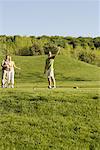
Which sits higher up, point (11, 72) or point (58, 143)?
point (11, 72)

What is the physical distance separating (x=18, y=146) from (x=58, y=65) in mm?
45038

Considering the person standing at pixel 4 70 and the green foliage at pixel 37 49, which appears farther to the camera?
the green foliage at pixel 37 49

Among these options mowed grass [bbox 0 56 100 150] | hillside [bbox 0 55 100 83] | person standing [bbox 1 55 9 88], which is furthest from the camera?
hillside [bbox 0 55 100 83]

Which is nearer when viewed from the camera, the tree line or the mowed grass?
the mowed grass

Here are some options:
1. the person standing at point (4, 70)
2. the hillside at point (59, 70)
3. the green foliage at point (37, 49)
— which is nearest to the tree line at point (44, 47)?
the green foliage at point (37, 49)

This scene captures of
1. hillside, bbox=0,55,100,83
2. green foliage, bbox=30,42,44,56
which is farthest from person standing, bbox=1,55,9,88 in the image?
green foliage, bbox=30,42,44,56

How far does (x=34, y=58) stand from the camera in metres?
60.9

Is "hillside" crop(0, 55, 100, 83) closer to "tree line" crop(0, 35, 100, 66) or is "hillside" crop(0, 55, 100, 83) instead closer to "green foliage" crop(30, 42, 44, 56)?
"tree line" crop(0, 35, 100, 66)

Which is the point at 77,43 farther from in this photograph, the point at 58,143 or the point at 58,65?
the point at 58,143

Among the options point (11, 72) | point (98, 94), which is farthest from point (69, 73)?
point (98, 94)

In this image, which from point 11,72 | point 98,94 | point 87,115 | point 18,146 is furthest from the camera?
point 11,72

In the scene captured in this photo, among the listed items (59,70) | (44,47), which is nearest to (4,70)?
(59,70)

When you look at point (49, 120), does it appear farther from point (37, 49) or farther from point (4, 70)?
point (37, 49)

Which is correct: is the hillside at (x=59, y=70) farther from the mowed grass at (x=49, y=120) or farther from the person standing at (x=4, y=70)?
the mowed grass at (x=49, y=120)
